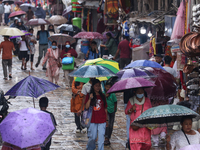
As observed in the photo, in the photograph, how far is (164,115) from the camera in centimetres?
524

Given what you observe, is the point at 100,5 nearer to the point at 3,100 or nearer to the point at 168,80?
the point at 168,80

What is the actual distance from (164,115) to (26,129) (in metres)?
1.72

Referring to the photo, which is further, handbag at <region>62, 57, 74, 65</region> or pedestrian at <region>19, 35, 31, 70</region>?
pedestrian at <region>19, 35, 31, 70</region>

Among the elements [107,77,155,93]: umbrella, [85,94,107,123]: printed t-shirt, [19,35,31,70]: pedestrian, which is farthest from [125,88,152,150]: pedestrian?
[19,35,31,70]: pedestrian

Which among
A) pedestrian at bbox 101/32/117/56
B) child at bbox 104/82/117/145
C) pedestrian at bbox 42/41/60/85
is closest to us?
child at bbox 104/82/117/145

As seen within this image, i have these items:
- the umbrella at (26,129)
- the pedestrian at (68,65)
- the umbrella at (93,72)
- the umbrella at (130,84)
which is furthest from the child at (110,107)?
the pedestrian at (68,65)

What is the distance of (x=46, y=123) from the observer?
16.5ft

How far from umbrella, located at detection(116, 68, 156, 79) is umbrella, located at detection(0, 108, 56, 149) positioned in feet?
9.55

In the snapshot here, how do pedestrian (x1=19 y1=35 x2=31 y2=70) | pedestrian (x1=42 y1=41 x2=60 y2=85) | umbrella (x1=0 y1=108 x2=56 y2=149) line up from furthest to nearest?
pedestrian (x1=19 y1=35 x2=31 y2=70)
pedestrian (x1=42 y1=41 x2=60 y2=85)
umbrella (x1=0 y1=108 x2=56 y2=149)

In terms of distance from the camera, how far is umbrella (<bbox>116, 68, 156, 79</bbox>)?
7.72 m

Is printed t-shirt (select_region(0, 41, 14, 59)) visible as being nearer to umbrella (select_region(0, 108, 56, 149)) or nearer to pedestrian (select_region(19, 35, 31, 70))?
pedestrian (select_region(19, 35, 31, 70))

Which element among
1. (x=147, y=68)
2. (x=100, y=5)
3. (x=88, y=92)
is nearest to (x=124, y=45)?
(x=100, y=5)

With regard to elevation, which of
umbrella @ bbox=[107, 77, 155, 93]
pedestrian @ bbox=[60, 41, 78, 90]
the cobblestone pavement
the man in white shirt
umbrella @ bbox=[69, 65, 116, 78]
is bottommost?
the cobblestone pavement

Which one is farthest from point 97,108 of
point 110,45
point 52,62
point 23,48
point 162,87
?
point 23,48
